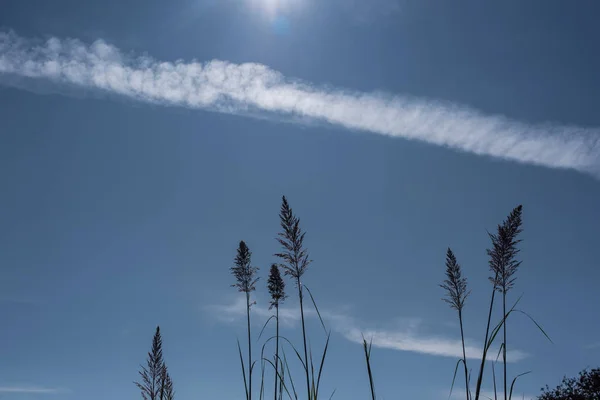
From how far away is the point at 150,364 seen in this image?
7367 mm

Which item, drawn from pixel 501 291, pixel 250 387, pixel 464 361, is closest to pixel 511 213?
pixel 501 291

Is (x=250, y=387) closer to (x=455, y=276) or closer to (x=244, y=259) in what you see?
(x=244, y=259)

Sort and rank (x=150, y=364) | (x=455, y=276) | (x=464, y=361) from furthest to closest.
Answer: (x=455, y=276)
(x=150, y=364)
(x=464, y=361)

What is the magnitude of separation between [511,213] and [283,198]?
330cm

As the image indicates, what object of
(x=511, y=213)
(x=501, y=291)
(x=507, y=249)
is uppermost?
(x=511, y=213)

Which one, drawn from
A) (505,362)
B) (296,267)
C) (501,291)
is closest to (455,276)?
(501,291)

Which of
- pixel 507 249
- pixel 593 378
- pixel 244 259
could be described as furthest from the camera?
pixel 593 378

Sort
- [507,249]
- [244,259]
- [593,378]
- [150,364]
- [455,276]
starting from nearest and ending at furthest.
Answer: [507,249] < [150,364] < [455,276] < [244,259] < [593,378]

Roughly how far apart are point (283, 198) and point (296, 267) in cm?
91

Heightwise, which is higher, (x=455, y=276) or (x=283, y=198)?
(x=283, y=198)

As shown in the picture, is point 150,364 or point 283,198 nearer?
point 283,198

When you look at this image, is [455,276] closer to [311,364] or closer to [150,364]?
[311,364]

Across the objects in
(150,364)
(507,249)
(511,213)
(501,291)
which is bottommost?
(150,364)

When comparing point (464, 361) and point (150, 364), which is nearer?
point (464, 361)
